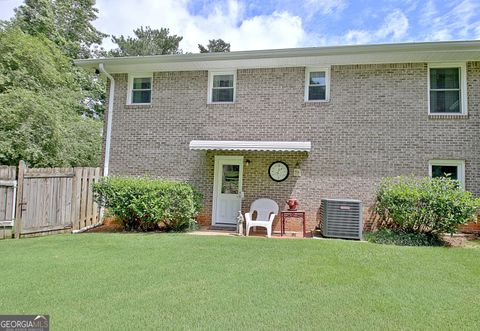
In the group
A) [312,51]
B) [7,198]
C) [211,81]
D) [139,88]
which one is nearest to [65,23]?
[139,88]

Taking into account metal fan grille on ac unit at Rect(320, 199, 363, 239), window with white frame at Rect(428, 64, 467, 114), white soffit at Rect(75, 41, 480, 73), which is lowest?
metal fan grille on ac unit at Rect(320, 199, 363, 239)

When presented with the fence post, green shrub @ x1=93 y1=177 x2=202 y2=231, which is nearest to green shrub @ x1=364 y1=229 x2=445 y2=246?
green shrub @ x1=93 y1=177 x2=202 y2=231

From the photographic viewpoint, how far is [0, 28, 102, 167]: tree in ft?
47.2

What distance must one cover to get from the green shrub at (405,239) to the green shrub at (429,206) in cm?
22

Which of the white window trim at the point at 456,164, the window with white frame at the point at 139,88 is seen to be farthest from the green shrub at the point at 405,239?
the window with white frame at the point at 139,88

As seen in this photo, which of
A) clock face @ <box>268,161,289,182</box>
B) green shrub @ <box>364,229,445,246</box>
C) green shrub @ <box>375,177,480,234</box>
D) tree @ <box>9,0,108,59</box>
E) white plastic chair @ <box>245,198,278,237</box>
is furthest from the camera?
tree @ <box>9,0,108,59</box>

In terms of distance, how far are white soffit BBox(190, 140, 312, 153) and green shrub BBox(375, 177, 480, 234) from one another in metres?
3.28

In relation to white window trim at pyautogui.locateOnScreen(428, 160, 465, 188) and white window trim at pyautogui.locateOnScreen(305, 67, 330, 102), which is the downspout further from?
white window trim at pyautogui.locateOnScreen(428, 160, 465, 188)

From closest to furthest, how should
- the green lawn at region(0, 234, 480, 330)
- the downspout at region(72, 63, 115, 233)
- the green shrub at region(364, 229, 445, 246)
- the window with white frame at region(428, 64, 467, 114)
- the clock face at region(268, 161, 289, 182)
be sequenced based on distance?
the green lawn at region(0, 234, 480, 330)
the green shrub at region(364, 229, 445, 246)
the window with white frame at region(428, 64, 467, 114)
the clock face at region(268, 161, 289, 182)
the downspout at region(72, 63, 115, 233)

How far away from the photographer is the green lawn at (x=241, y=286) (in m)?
4.15

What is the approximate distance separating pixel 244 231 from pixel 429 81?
8919 mm

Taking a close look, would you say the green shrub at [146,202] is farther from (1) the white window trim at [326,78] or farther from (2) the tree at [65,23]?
(2) the tree at [65,23]

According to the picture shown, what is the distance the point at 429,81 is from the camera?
1126 centimetres

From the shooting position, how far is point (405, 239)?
370 inches
